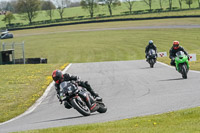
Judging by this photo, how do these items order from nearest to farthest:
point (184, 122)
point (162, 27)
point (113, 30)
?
point (184, 122) → point (162, 27) → point (113, 30)

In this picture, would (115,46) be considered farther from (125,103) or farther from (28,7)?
(28,7)

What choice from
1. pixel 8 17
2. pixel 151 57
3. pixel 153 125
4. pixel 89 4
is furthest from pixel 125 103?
pixel 8 17

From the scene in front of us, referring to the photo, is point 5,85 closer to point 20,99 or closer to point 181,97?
point 20,99

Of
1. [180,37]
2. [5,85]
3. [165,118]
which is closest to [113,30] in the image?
[180,37]

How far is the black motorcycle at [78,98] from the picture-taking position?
32.7ft

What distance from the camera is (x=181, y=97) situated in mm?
12102

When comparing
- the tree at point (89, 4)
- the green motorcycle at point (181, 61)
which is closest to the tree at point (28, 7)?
the tree at point (89, 4)

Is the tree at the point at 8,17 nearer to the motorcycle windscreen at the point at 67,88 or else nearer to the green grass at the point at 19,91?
the green grass at the point at 19,91

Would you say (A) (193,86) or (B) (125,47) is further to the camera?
(B) (125,47)

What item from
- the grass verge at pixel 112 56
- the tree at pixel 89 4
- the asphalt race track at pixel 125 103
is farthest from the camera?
the tree at pixel 89 4

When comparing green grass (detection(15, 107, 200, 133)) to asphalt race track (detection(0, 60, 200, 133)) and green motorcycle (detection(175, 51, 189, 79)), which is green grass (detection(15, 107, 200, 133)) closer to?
asphalt race track (detection(0, 60, 200, 133))

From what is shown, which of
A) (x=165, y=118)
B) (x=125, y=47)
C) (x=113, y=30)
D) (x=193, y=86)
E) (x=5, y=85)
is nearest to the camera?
(x=165, y=118)

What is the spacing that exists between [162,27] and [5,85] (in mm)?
50125

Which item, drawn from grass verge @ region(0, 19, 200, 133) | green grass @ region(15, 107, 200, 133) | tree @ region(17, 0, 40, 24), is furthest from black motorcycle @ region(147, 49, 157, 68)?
tree @ region(17, 0, 40, 24)
